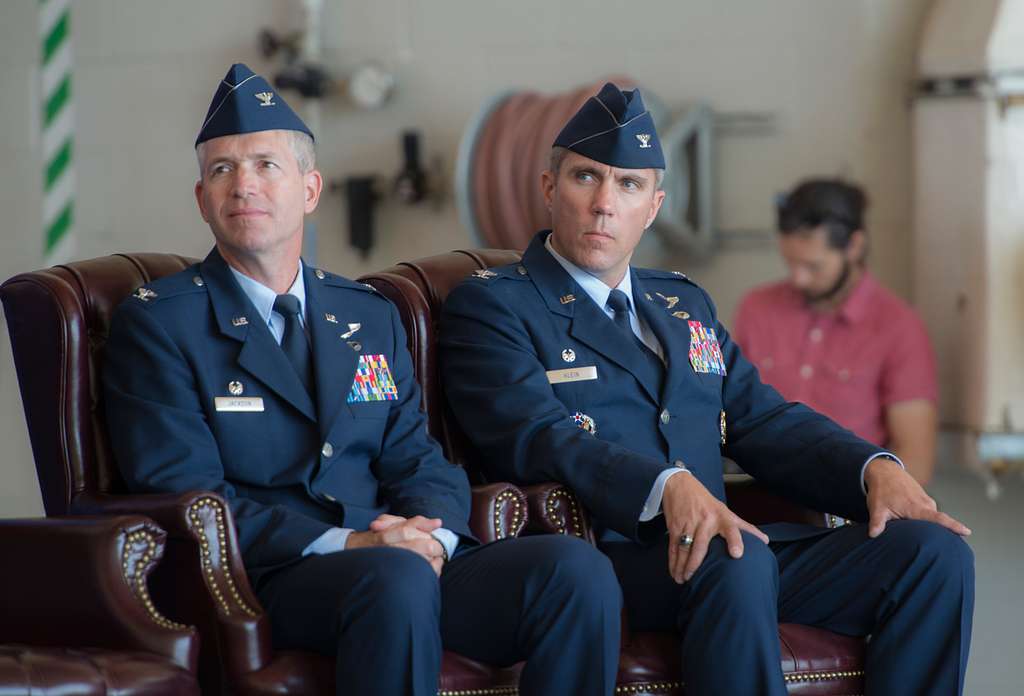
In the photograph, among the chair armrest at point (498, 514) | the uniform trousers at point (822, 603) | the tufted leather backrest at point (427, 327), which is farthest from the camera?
the tufted leather backrest at point (427, 327)

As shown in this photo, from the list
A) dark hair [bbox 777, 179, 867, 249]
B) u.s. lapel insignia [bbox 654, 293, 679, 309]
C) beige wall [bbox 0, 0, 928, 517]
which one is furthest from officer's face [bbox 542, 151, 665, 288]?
beige wall [bbox 0, 0, 928, 517]

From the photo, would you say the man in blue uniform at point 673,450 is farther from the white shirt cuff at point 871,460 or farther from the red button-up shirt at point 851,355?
the red button-up shirt at point 851,355

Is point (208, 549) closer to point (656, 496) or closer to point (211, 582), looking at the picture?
point (211, 582)

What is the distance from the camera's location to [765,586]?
2.33 m

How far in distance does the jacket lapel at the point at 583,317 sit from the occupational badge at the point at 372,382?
36 centimetres

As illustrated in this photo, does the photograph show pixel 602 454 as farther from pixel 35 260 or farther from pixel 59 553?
pixel 35 260

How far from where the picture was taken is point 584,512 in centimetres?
258

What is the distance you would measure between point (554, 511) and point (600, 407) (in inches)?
10.7

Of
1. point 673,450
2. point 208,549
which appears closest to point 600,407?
point 673,450

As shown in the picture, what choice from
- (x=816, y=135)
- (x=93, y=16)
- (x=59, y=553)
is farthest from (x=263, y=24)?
(x=59, y=553)

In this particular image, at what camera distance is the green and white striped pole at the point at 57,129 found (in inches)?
204

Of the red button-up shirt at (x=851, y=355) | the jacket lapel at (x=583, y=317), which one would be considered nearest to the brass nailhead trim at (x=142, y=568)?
the jacket lapel at (x=583, y=317)

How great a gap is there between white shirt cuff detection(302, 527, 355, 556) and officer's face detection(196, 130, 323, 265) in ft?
1.71

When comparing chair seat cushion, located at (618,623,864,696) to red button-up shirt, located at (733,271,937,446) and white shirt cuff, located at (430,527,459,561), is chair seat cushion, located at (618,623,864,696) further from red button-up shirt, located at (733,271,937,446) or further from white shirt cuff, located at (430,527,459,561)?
red button-up shirt, located at (733,271,937,446)
